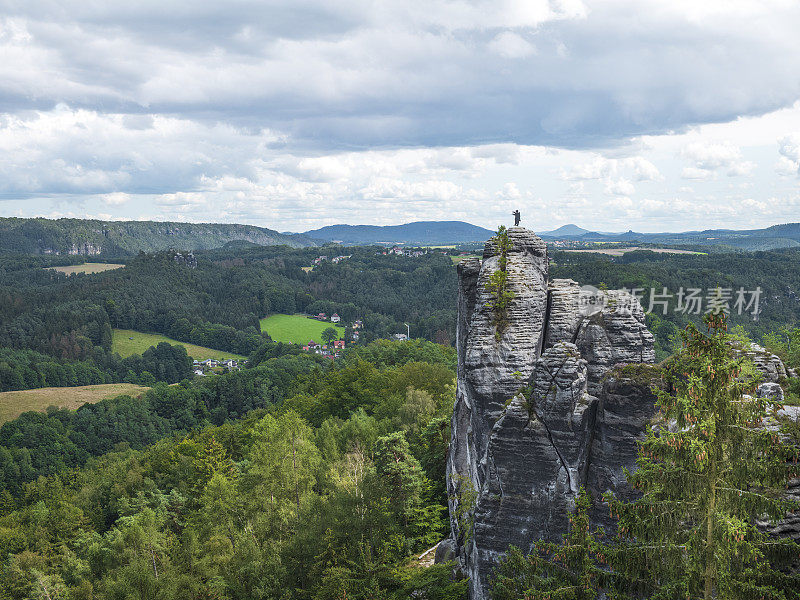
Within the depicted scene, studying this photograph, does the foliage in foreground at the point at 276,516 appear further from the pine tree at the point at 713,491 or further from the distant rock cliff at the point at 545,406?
the pine tree at the point at 713,491

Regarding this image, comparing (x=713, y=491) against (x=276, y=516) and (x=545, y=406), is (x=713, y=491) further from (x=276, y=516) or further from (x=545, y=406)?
(x=276, y=516)

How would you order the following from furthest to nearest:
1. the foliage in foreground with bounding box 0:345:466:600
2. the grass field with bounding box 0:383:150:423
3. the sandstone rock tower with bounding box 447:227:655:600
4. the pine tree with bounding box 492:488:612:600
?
the grass field with bounding box 0:383:150:423
the foliage in foreground with bounding box 0:345:466:600
the sandstone rock tower with bounding box 447:227:655:600
the pine tree with bounding box 492:488:612:600

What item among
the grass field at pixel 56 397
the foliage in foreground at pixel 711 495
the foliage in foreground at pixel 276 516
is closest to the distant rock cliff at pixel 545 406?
the foliage in foreground at pixel 711 495

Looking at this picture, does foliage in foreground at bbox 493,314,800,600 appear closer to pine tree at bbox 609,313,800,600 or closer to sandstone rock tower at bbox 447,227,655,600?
pine tree at bbox 609,313,800,600

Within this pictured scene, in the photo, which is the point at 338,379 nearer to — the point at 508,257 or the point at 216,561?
the point at 216,561


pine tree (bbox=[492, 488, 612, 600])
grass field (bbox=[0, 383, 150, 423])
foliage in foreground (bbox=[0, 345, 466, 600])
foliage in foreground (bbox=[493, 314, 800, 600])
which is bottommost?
grass field (bbox=[0, 383, 150, 423])

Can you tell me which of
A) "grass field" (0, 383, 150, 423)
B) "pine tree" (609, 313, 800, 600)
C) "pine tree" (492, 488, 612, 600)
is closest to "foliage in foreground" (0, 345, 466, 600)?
"pine tree" (492, 488, 612, 600)

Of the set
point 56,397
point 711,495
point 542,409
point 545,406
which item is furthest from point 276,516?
point 56,397

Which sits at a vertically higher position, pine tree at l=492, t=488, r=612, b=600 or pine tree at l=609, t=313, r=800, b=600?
pine tree at l=609, t=313, r=800, b=600
